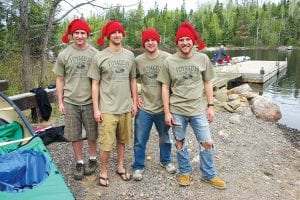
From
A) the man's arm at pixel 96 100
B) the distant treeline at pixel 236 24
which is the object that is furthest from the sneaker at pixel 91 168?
the distant treeline at pixel 236 24

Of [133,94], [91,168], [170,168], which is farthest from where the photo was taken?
[170,168]

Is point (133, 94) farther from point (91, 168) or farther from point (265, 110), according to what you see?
point (265, 110)

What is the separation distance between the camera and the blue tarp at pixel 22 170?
3676 millimetres

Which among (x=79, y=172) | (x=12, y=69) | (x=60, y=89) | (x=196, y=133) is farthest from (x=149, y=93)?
(x=12, y=69)

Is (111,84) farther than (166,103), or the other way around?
(166,103)

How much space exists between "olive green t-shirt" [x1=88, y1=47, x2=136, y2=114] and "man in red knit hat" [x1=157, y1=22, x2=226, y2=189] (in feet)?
1.45

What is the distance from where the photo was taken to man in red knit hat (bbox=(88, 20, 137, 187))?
14.4 ft

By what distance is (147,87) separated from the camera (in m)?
4.71

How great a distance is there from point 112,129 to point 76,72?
0.83 meters

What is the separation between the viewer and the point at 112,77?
441 cm

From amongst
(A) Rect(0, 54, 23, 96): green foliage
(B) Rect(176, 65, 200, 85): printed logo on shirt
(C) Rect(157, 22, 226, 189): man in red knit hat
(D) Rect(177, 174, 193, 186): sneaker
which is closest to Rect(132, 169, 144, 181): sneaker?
(D) Rect(177, 174, 193, 186): sneaker

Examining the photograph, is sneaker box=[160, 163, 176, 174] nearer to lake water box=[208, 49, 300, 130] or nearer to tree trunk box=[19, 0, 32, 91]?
tree trunk box=[19, 0, 32, 91]

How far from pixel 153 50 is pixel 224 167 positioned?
2361 millimetres

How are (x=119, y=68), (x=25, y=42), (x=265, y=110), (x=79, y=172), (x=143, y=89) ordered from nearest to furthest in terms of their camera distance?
(x=119, y=68) < (x=143, y=89) < (x=79, y=172) < (x=25, y=42) < (x=265, y=110)
